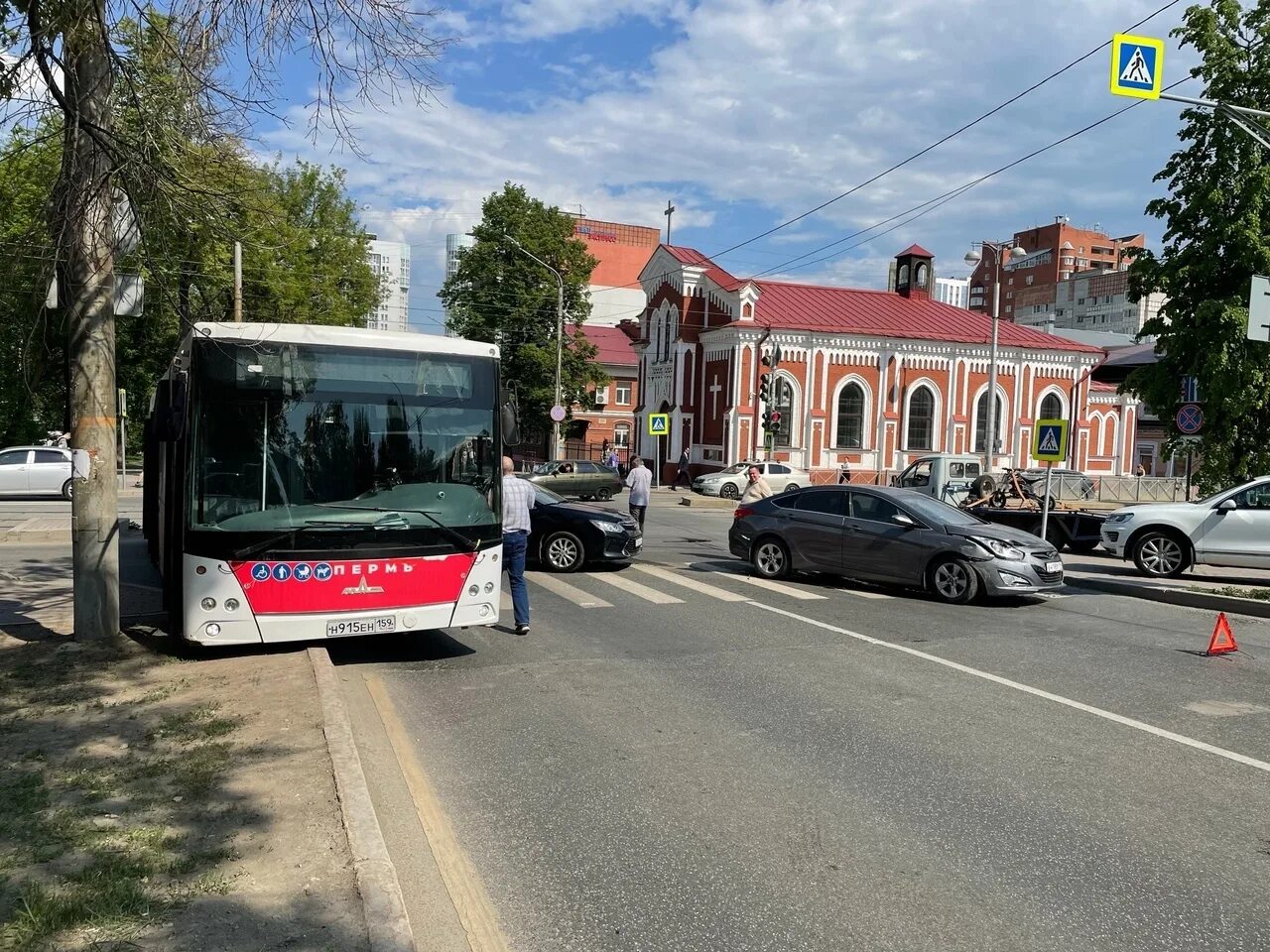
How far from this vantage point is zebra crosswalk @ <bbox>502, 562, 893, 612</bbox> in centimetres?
1252

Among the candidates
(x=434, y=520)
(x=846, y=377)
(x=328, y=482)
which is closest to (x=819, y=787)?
(x=434, y=520)

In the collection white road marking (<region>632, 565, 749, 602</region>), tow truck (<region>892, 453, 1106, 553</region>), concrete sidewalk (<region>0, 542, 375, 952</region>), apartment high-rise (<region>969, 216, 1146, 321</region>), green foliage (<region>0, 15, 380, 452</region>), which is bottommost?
white road marking (<region>632, 565, 749, 602</region>)

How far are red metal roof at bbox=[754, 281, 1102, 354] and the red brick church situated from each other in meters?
0.11

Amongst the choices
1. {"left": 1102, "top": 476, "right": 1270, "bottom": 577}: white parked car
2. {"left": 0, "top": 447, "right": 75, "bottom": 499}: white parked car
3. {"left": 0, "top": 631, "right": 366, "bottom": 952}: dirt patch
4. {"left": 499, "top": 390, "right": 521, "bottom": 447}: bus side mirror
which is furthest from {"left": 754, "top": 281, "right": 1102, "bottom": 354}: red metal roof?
{"left": 0, "top": 631, "right": 366, "bottom": 952}: dirt patch

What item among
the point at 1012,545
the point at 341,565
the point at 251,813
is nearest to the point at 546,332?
the point at 1012,545

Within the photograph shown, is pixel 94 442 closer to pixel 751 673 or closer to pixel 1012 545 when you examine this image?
pixel 751 673

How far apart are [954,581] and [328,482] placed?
25.8 feet

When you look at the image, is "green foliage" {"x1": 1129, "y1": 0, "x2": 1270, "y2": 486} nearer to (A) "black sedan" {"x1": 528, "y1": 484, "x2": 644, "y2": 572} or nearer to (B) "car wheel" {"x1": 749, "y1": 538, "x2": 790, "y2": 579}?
(B) "car wheel" {"x1": 749, "y1": 538, "x2": 790, "y2": 579}

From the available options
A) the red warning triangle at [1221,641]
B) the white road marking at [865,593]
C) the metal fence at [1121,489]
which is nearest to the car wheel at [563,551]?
the white road marking at [865,593]

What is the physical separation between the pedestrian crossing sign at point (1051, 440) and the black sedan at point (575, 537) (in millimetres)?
7151

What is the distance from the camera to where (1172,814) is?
16.9 feet

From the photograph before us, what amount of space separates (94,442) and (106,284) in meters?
1.27

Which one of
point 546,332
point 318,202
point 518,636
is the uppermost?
point 318,202

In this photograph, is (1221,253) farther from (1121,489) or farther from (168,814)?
(1121,489)
